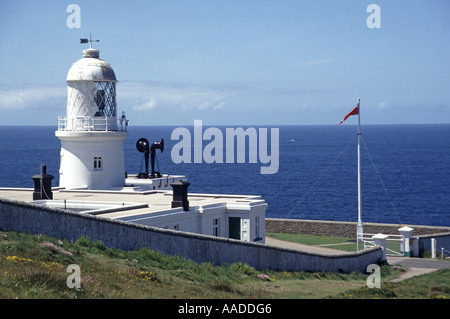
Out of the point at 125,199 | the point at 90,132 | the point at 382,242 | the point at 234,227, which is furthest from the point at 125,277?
the point at 90,132

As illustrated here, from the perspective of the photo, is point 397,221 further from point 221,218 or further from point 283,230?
point 221,218

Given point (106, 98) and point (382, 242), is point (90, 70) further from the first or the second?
point (382, 242)

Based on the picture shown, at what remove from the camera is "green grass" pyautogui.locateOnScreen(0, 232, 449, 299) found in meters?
14.2

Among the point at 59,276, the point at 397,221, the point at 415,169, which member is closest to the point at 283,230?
the point at 397,221

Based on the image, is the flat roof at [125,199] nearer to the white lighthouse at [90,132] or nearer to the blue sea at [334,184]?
the white lighthouse at [90,132]

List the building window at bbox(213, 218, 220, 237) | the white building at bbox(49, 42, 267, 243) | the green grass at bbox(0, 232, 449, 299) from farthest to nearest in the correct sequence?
the white building at bbox(49, 42, 267, 243) → the building window at bbox(213, 218, 220, 237) → the green grass at bbox(0, 232, 449, 299)

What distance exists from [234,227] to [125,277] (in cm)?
1419

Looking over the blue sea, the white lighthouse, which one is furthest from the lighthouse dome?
the blue sea

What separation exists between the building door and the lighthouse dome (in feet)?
38.8

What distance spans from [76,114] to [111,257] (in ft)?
62.0

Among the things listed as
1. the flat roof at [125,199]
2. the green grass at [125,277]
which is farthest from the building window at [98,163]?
the green grass at [125,277]

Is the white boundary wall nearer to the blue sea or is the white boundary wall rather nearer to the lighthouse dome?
the lighthouse dome

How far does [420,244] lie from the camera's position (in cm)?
3516
